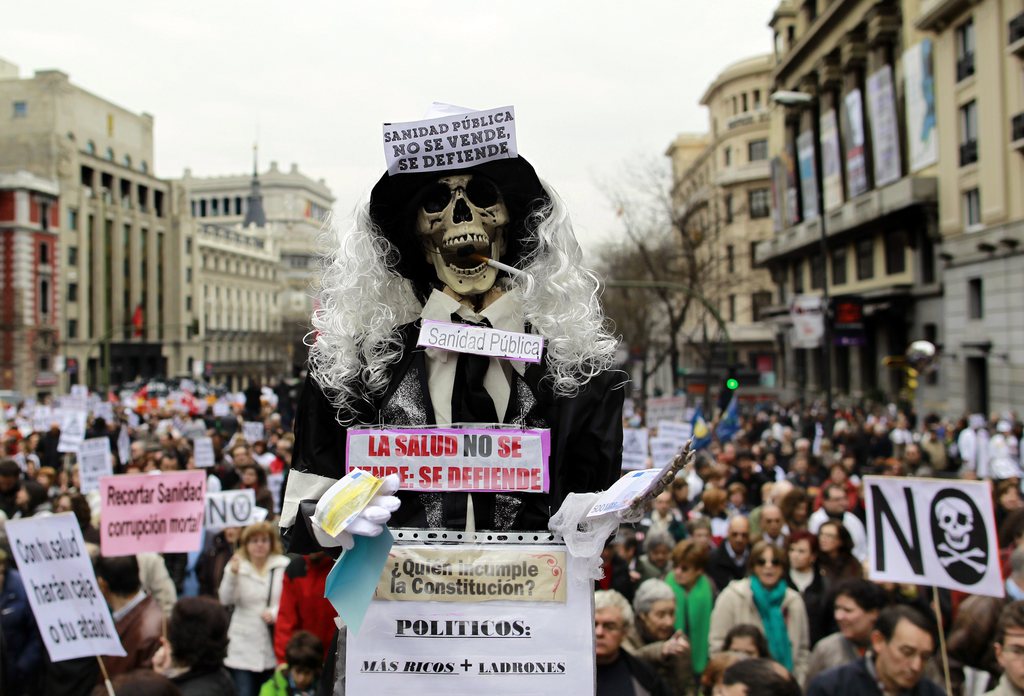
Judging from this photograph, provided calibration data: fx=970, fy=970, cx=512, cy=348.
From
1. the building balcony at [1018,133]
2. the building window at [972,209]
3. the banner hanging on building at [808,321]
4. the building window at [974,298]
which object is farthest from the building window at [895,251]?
the banner hanging on building at [808,321]

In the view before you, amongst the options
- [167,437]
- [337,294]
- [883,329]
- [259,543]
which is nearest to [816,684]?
[337,294]

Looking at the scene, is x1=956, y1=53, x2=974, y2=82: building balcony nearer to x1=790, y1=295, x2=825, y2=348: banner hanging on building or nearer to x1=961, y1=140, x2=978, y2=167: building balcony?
x1=961, y1=140, x2=978, y2=167: building balcony

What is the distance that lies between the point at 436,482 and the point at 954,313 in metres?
33.5

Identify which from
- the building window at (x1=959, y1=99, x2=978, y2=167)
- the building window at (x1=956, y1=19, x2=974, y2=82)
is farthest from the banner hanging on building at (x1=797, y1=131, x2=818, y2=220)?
the building window at (x1=956, y1=19, x2=974, y2=82)

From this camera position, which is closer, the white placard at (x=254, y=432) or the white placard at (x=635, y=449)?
the white placard at (x=635, y=449)

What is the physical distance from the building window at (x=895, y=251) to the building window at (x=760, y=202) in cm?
2681

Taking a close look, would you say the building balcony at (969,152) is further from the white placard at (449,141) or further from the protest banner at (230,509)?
the white placard at (449,141)

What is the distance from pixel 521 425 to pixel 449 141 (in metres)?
0.86

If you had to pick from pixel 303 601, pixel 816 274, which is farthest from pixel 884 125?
pixel 303 601

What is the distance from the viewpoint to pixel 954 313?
107 ft

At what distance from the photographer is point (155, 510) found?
23.0 feet

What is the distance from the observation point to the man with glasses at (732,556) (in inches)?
296

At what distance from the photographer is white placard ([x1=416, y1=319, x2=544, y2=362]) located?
2.74 metres

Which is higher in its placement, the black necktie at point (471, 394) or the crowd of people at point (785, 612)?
the black necktie at point (471, 394)
